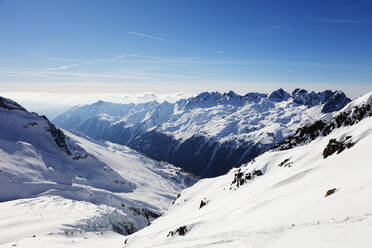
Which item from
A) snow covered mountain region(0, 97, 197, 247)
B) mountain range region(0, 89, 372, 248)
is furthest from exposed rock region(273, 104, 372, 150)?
snow covered mountain region(0, 97, 197, 247)

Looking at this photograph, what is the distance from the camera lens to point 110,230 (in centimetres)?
6162

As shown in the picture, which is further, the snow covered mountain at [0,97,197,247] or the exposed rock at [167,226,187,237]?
the snow covered mountain at [0,97,197,247]

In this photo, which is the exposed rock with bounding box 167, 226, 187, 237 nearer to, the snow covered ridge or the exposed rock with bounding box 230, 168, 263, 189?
the exposed rock with bounding box 230, 168, 263, 189

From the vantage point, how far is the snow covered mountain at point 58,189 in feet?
187

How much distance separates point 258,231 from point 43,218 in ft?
187

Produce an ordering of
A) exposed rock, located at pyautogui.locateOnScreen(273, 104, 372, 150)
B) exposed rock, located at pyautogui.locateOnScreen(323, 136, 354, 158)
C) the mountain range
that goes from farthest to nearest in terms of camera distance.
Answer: exposed rock, located at pyautogui.locateOnScreen(273, 104, 372, 150) < exposed rock, located at pyautogui.locateOnScreen(323, 136, 354, 158) < the mountain range

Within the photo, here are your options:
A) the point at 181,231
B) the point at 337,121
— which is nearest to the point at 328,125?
the point at 337,121

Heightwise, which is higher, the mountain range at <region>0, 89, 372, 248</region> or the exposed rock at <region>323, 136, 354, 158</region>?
the exposed rock at <region>323, 136, 354, 158</region>

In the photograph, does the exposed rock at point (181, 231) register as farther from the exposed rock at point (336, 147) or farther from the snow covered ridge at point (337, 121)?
the snow covered ridge at point (337, 121)

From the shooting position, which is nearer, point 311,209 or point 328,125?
point 311,209

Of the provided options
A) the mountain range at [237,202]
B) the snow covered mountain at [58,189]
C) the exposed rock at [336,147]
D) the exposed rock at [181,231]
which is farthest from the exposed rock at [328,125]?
the snow covered mountain at [58,189]

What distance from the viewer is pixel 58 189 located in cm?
10150

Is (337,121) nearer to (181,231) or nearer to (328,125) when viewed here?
(328,125)

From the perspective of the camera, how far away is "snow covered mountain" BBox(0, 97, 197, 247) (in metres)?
57.1
